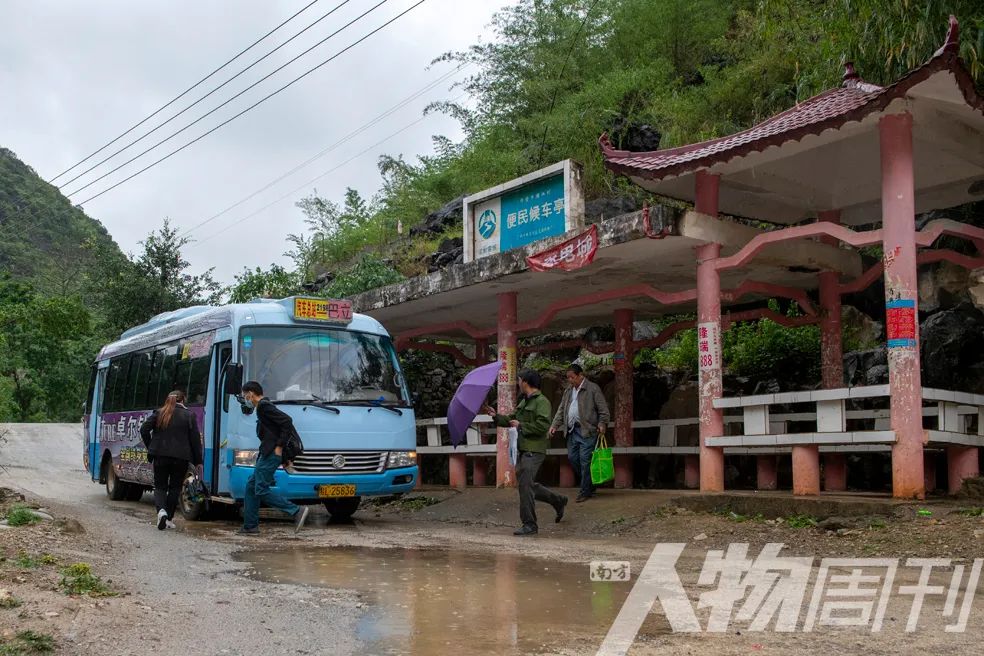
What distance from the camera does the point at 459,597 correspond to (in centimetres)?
630

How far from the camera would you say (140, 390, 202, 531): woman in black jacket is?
1090cm

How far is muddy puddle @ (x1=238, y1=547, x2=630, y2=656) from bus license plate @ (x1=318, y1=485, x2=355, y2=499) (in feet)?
6.83

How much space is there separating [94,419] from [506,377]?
7.51 metres

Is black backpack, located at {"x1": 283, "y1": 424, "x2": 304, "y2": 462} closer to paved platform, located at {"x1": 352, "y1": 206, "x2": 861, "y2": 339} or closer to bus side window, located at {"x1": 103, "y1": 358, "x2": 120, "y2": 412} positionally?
paved platform, located at {"x1": 352, "y1": 206, "x2": 861, "y2": 339}

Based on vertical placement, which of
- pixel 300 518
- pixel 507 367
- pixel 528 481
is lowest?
pixel 300 518

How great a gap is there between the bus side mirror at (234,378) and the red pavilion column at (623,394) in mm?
6530

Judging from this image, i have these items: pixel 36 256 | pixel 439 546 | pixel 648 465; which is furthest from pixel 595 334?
pixel 36 256

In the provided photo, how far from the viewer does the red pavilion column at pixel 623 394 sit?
15016 millimetres

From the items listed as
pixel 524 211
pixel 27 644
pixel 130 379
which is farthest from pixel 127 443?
pixel 27 644

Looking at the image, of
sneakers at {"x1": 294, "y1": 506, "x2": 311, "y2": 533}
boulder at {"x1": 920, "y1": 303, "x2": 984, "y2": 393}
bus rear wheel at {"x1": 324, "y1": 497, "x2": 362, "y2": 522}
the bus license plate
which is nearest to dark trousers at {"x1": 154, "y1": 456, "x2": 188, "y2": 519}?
sneakers at {"x1": 294, "y1": 506, "x2": 311, "y2": 533}

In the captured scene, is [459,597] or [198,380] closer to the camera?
[459,597]

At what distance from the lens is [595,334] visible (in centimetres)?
2234

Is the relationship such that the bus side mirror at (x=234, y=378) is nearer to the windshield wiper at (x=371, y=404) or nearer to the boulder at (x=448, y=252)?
the windshield wiper at (x=371, y=404)

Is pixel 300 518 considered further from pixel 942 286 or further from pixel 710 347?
pixel 942 286
